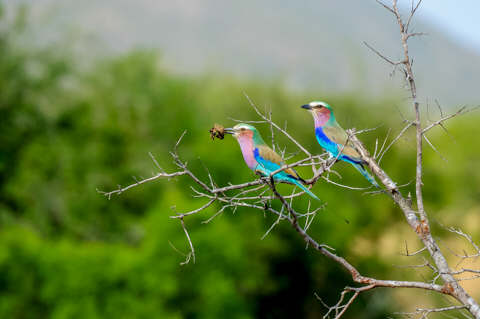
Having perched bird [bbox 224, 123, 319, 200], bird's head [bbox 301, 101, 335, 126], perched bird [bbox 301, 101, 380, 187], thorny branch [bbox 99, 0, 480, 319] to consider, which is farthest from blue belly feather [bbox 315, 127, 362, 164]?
thorny branch [bbox 99, 0, 480, 319]

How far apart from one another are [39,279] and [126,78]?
19958 mm

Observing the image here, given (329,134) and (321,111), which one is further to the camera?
(321,111)

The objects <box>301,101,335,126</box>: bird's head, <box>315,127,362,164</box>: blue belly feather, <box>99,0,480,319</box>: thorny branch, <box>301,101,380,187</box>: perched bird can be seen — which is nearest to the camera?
<box>99,0,480,319</box>: thorny branch

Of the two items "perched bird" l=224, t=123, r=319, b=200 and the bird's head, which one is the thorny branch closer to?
"perched bird" l=224, t=123, r=319, b=200

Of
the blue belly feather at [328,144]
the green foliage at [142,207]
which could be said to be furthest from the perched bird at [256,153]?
the green foliage at [142,207]

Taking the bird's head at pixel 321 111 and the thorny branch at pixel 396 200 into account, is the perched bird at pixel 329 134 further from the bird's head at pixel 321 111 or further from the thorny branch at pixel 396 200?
the thorny branch at pixel 396 200

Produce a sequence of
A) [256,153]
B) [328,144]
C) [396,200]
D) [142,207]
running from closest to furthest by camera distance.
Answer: [396,200]
[256,153]
[328,144]
[142,207]

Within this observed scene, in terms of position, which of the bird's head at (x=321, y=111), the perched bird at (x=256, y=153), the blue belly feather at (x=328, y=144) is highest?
the bird's head at (x=321, y=111)

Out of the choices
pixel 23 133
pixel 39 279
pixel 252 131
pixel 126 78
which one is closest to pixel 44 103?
pixel 23 133

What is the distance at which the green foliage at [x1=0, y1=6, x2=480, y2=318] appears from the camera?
102 ft

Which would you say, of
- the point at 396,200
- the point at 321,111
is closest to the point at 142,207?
the point at 321,111

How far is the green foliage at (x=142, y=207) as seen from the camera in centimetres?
3109

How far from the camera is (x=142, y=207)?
1791 inches

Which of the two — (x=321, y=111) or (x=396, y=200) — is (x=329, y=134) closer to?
(x=321, y=111)
